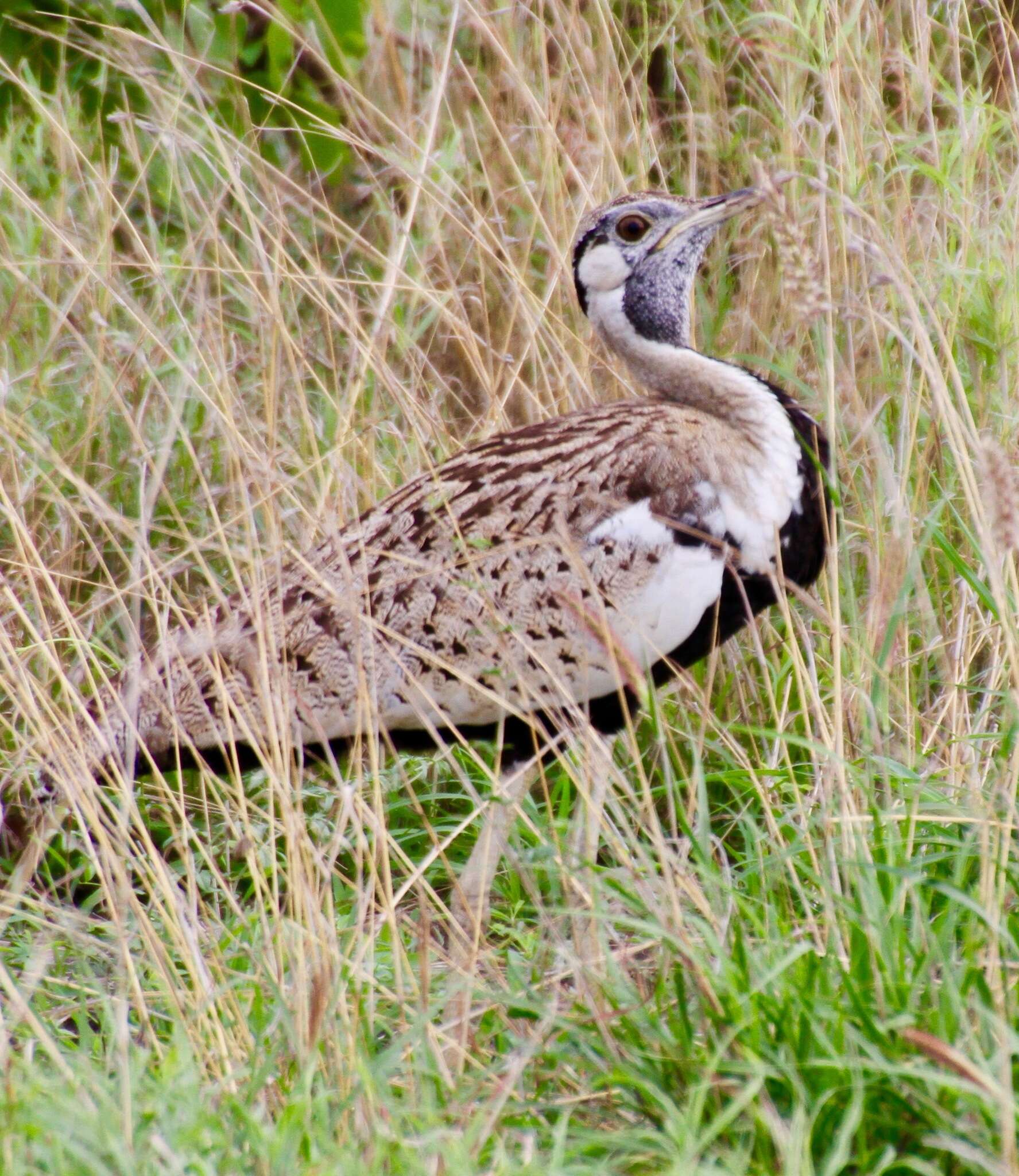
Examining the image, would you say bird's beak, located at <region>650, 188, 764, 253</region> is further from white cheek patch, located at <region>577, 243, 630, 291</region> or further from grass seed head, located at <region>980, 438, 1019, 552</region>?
grass seed head, located at <region>980, 438, 1019, 552</region>

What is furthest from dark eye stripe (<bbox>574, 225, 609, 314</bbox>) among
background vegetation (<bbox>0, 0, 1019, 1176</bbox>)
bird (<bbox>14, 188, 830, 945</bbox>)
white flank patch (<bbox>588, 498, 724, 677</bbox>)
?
white flank patch (<bbox>588, 498, 724, 677</bbox>)

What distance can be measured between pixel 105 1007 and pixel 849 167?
2.22m

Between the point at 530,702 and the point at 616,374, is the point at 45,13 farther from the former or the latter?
the point at 530,702

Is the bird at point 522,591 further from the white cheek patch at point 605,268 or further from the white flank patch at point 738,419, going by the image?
the white cheek patch at point 605,268

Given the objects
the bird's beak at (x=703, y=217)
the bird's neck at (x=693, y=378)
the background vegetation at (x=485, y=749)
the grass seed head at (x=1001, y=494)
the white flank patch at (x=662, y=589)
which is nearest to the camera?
the grass seed head at (x=1001, y=494)

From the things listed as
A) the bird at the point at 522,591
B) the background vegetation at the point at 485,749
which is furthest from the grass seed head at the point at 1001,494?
the bird at the point at 522,591

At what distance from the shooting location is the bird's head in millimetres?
3434

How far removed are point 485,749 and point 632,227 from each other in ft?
3.72

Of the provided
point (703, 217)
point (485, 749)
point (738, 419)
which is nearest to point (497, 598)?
point (485, 749)

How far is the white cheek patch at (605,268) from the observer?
11.3ft

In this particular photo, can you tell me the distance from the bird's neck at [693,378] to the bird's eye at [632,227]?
0.12m

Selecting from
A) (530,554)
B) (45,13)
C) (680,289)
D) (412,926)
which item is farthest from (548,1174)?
(45,13)

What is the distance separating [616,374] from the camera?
4000 millimetres

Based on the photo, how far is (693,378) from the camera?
3361 millimetres
